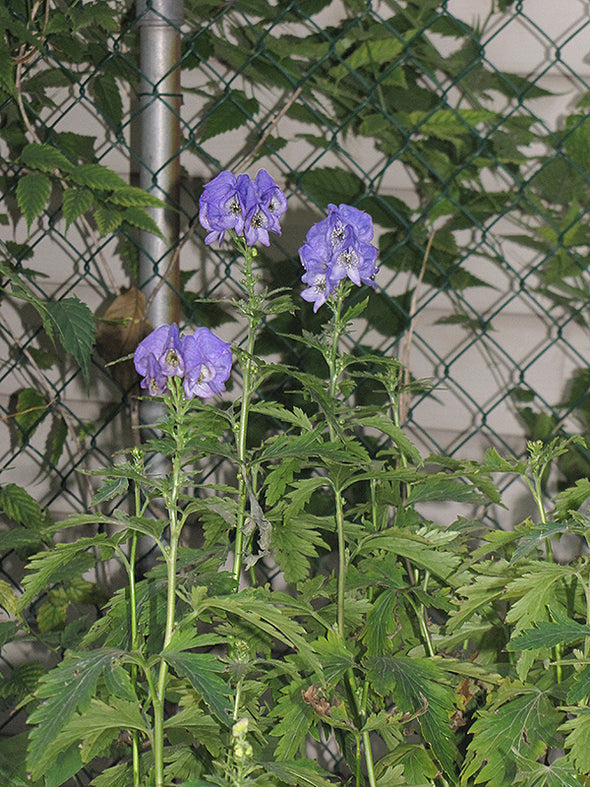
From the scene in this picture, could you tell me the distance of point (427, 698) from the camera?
90 centimetres

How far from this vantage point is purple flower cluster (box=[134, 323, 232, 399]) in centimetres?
85

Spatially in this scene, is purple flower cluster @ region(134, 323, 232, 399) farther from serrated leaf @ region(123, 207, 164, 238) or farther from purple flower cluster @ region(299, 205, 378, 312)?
serrated leaf @ region(123, 207, 164, 238)

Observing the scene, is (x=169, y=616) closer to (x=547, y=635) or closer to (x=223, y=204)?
(x=547, y=635)

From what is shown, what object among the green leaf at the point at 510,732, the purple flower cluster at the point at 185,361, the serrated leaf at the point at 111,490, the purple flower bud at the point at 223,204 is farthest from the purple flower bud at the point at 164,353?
the green leaf at the point at 510,732

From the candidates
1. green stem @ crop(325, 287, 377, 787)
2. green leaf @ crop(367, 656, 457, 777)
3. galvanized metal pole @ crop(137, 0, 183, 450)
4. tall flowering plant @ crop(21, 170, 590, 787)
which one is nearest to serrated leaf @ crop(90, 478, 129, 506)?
tall flowering plant @ crop(21, 170, 590, 787)

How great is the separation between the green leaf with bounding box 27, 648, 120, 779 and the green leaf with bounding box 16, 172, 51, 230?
1.17 meters

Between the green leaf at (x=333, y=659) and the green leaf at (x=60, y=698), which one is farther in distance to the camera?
the green leaf at (x=333, y=659)

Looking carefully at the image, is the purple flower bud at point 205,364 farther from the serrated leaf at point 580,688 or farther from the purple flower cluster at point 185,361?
the serrated leaf at point 580,688

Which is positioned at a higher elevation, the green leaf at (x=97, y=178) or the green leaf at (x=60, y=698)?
the green leaf at (x=97, y=178)

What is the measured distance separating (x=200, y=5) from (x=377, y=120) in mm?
444

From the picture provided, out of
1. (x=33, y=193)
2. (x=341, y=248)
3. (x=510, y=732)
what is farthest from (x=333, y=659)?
(x=33, y=193)

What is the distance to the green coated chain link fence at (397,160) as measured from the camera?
1.71m

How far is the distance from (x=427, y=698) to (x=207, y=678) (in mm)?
276

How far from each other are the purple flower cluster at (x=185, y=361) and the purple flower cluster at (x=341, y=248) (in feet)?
0.66
